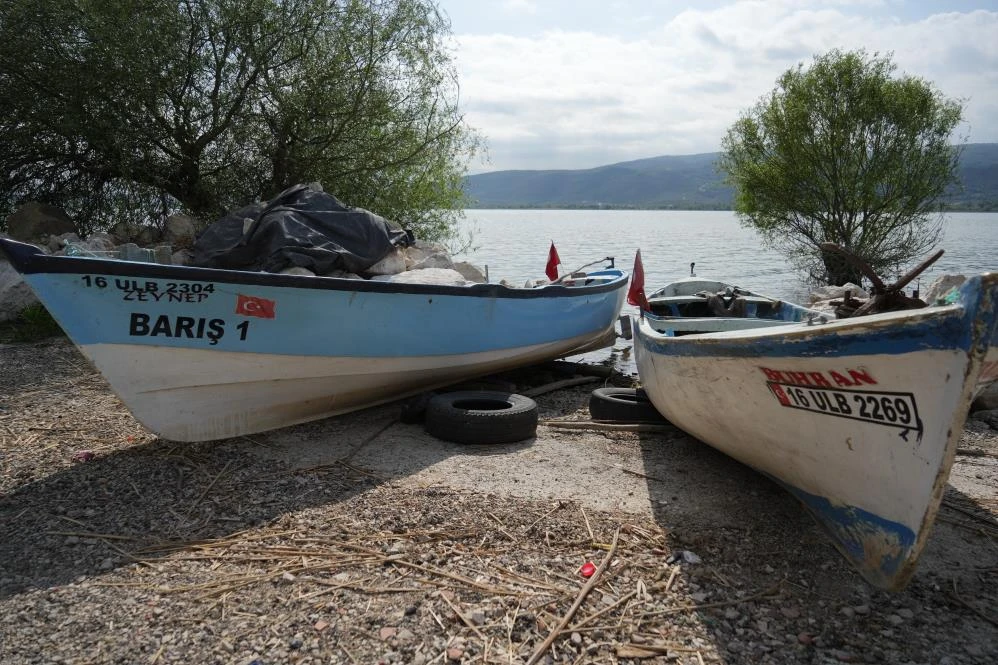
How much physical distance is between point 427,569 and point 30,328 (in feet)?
31.1

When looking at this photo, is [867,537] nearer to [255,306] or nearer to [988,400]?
[255,306]

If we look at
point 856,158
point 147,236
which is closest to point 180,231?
point 147,236

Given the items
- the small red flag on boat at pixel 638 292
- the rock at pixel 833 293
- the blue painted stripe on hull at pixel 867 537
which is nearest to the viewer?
the blue painted stripe on hull at pixel 867 537

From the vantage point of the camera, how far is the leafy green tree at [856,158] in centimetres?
2128

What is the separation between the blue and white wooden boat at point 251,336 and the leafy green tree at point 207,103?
8.61 meters

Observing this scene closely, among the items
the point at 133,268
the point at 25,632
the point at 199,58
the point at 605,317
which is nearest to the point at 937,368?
the point at 25,632

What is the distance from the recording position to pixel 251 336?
19.3 feet

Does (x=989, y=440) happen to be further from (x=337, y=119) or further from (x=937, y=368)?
(x=337, y=119)

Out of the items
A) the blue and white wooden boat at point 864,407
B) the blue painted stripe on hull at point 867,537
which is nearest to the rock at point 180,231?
the blue and white wooden boat at point 864,407

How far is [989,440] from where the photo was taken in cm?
674

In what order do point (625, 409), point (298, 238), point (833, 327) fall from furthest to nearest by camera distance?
point (298, 238), point (625, 409), point (833, 327)

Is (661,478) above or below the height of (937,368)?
below

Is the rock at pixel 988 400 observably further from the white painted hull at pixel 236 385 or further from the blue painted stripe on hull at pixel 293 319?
the white painted hull at pixel 236 385

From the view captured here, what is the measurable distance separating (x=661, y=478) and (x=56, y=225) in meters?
12.9
